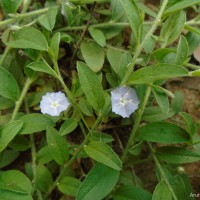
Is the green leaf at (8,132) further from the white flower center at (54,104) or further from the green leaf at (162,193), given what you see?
the green leaf at (162,193)

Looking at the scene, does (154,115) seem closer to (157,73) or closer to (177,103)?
(177,103)

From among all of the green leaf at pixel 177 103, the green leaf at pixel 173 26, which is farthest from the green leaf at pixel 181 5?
the green leaf at pixel 177 103

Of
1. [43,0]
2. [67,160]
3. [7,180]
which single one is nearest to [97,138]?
[67,160]

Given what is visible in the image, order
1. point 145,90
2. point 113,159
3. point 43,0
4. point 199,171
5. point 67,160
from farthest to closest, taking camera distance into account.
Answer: point 43,0 → point 199,171 → point 145,90 → point 67,160 → point 113,159

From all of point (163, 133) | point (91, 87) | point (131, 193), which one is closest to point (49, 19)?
point (91, 87)

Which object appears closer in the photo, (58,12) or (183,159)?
(183,159)

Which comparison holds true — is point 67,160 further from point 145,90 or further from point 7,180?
point 145,90
